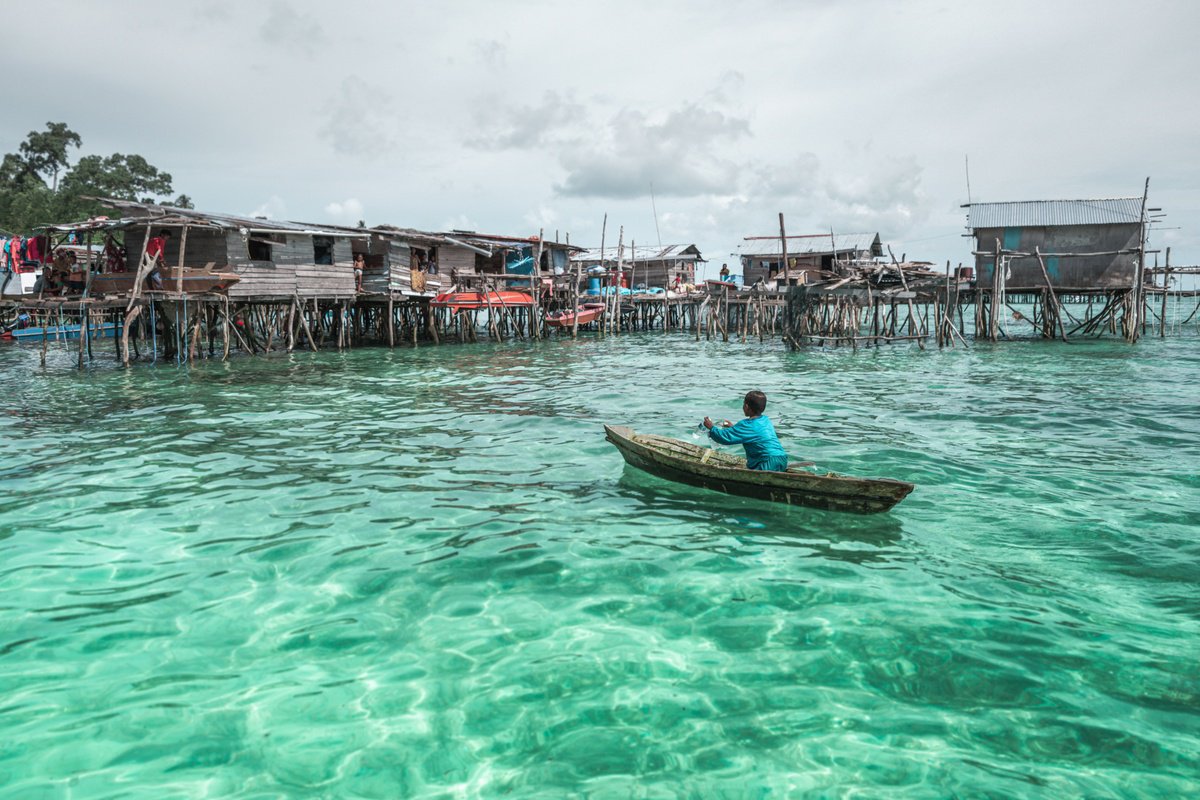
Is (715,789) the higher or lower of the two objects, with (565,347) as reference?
lower

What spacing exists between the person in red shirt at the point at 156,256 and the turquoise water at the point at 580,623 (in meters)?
14.9

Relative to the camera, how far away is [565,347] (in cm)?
3447

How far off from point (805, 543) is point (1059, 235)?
35.3m

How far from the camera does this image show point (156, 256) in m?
24.2

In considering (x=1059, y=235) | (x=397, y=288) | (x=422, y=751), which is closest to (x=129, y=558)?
(x=422, y=751)

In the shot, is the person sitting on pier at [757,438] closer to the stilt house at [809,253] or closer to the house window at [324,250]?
the house window at [324,250]

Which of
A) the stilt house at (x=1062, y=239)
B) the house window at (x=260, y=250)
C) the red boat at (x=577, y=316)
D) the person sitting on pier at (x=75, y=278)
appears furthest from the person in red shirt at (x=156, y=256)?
the stilt house at (x=1062, y=239)

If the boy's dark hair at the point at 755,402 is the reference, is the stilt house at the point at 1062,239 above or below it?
above

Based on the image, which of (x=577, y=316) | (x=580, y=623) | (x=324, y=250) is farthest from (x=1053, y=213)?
(x=580, y=623)

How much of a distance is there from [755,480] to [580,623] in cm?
314

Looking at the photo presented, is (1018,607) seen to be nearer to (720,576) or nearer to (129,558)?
(720,576)

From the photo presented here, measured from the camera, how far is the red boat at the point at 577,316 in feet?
135

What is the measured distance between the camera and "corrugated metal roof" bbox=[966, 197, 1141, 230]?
3491cm

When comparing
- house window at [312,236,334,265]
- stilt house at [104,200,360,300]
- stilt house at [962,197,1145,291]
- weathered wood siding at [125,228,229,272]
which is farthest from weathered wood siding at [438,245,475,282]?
stilt house at [962,197,1145,291]
